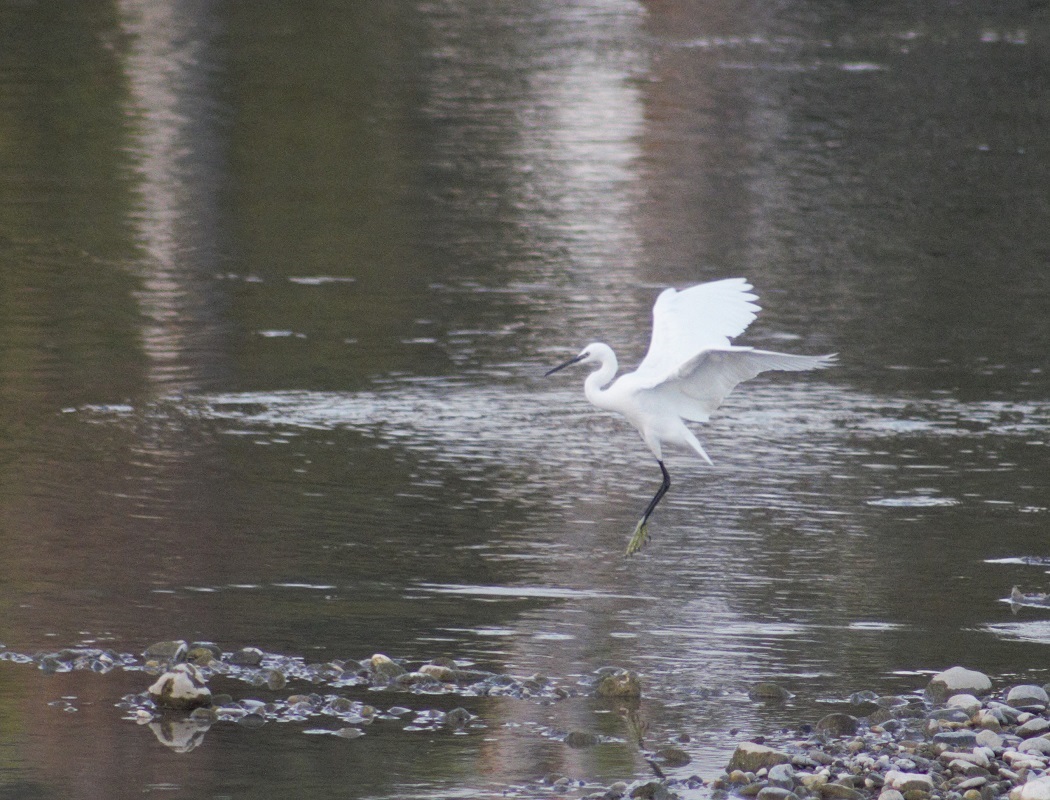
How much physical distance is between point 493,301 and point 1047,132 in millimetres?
13360

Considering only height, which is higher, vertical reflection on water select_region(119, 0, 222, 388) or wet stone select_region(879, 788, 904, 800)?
wet stone select_region(879, 788, 904, 800)

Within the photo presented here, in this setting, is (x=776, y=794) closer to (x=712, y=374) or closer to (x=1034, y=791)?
(x=1034, y=791)

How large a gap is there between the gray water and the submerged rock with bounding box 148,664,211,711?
185 millimetres

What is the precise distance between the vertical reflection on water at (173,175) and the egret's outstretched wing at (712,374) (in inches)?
190

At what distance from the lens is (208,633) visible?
911cm

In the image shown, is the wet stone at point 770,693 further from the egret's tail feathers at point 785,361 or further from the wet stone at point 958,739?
the egret's tail feathers at point 785,361

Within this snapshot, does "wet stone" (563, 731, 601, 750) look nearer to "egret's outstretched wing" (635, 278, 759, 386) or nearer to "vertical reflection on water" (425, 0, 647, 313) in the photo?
"egret's outstretched wing" (635, 278, 759, 386)

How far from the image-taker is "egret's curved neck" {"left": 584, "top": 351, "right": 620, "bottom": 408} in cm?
1038

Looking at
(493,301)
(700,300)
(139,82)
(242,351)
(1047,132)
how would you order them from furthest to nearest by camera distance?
(139,82), (1047,132), (493,301), (242,351), (700,300)

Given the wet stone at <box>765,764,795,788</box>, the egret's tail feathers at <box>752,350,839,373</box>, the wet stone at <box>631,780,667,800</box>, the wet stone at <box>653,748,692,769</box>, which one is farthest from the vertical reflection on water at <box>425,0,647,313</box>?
the wet stone at <box>631,780,667,800</box>

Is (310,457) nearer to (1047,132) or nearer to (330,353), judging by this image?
(330,353)

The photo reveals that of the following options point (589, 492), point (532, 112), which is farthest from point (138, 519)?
point (532, 112)

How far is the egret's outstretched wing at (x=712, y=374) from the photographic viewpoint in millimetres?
9648

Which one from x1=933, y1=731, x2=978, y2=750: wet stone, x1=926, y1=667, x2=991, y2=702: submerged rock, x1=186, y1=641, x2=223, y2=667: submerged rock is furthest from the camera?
x1=186, y1=641, x2=223, y2=667: submerged rock
